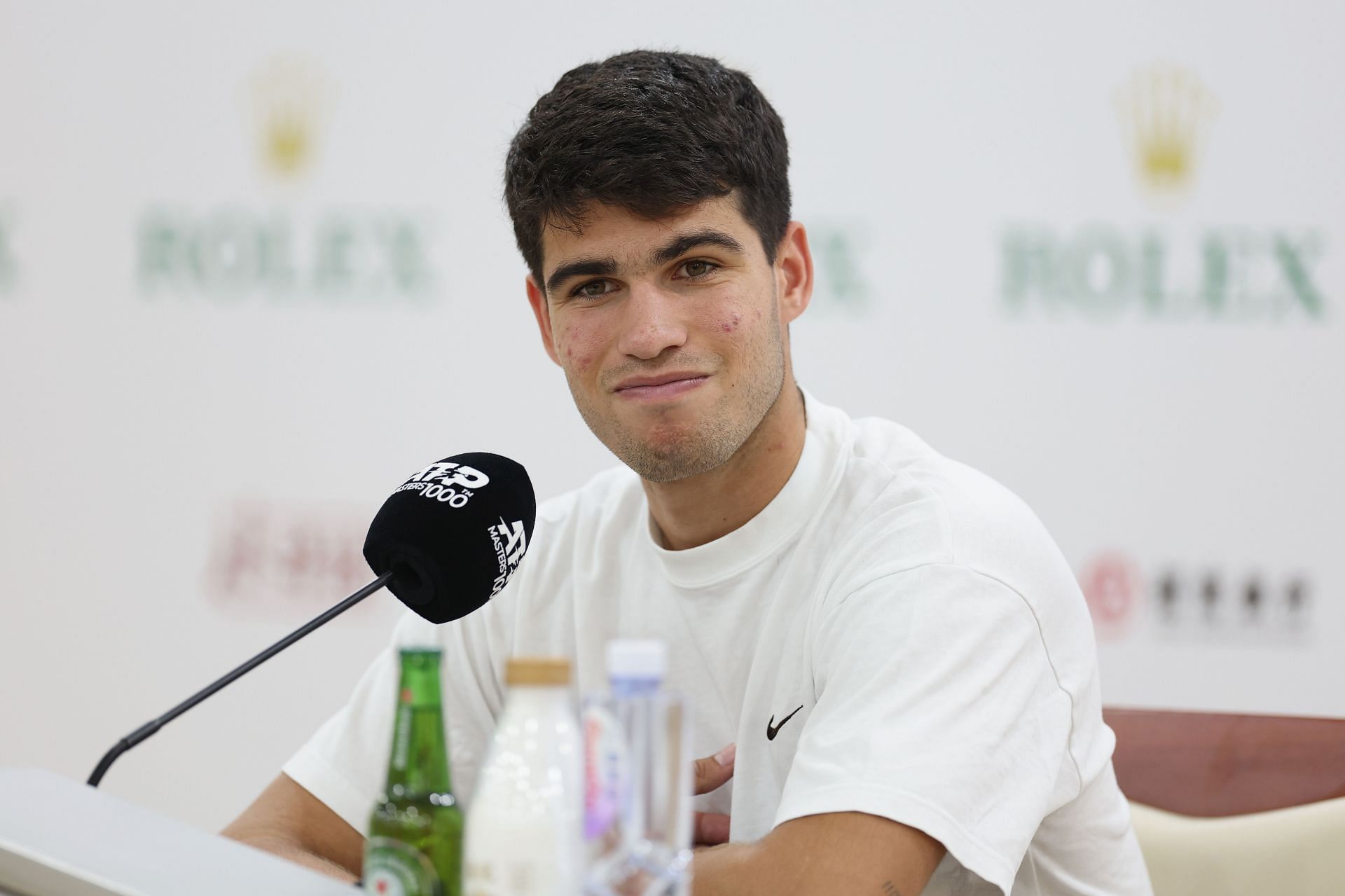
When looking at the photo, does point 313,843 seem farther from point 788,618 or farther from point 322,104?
point 322,104

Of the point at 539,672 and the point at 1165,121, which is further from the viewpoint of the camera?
the point at 1165,121

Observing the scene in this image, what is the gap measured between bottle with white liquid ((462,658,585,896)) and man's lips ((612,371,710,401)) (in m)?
0.86

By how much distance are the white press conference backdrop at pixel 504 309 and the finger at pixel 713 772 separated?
972mm

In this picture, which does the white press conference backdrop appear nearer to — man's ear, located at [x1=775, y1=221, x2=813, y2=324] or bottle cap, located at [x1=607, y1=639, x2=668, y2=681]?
man's ear, located at [x1=775, y1=221, x2=813, y2=324]

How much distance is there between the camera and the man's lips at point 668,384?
4.99ft

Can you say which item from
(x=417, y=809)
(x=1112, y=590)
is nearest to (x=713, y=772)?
(x=417, y=809)

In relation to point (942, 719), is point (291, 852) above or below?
below

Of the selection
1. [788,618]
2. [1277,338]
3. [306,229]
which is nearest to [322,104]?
[306,229]

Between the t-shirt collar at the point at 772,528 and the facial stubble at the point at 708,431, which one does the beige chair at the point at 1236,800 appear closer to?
the t-shirt collar at the point at 772,528

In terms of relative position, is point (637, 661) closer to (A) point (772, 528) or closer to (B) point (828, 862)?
(B) point (828, 862)

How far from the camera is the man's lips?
152 cm

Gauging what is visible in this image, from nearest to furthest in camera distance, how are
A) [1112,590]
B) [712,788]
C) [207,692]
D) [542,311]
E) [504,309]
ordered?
[207,692], [712,788], [542,311], [1112,590], [504,309]

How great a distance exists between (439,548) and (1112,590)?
146 centimetres

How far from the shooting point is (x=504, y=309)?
2.40 meters
